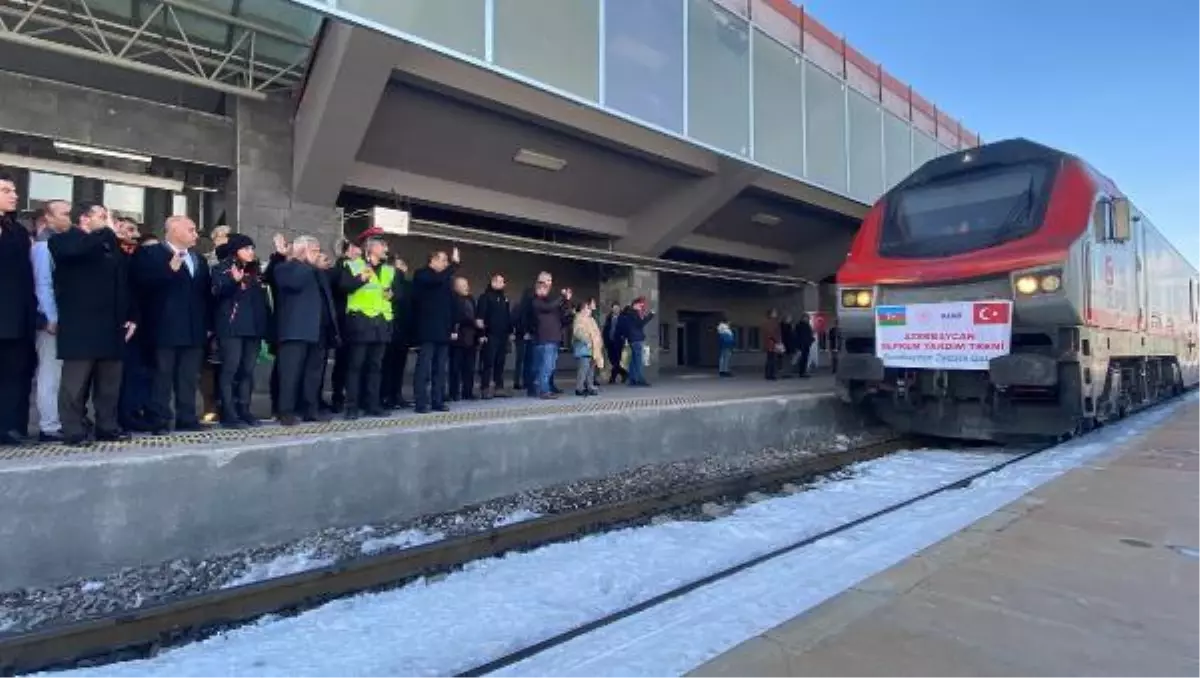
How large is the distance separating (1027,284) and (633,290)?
10.5 metres

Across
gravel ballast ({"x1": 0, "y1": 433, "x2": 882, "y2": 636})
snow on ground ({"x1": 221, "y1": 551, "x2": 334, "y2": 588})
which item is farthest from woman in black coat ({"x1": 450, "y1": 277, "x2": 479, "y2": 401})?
snow on ground ({"x1": 221, "y1": 551, "x2": 334, "y2": 588})

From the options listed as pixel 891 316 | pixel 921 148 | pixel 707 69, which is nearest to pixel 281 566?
pixel 891 316

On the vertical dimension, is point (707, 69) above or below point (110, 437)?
above

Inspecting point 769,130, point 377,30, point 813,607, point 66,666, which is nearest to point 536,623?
point 813,607

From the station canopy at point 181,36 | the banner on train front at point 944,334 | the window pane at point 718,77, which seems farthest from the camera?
the window pane at point 718,77

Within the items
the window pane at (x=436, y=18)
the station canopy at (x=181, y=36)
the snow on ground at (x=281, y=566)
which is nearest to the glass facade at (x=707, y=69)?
the window pane at (x=436, y=18)

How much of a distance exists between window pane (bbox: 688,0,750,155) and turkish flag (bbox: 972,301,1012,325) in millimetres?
6926

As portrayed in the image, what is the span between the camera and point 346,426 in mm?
6031

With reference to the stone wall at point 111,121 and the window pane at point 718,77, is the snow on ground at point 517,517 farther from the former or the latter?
the window pane at point 718,77

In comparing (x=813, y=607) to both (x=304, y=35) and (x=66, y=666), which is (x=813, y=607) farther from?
(x=304, y=35)

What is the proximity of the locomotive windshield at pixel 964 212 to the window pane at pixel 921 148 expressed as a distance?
12964mm

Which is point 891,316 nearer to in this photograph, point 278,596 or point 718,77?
point 278,596

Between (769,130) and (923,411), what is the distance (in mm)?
8195

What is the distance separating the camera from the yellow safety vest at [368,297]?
22.1 ft
